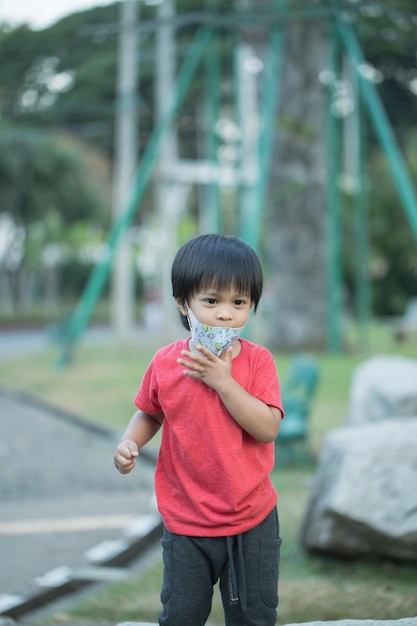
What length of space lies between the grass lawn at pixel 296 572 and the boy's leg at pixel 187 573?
1.52 metres

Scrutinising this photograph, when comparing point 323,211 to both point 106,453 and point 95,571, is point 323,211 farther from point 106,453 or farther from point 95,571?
point 95,571

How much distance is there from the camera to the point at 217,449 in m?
2.81

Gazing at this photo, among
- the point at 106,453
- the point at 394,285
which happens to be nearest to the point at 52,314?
the point at 394,285

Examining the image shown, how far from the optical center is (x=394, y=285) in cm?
3806

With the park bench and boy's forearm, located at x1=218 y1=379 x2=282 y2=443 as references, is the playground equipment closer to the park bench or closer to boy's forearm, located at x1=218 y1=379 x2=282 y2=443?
the park bench

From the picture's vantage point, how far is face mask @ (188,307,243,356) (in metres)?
2.77

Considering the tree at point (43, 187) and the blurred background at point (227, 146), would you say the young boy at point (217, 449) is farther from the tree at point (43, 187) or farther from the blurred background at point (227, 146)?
the tree at point (43, 187)

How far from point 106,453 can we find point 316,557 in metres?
4.19

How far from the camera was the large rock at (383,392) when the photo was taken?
6.50 m

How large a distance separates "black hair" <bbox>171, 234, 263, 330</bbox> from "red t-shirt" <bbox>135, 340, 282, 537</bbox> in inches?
8.3

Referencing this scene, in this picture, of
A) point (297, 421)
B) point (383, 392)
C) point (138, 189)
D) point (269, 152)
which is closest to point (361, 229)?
point (269, 152)

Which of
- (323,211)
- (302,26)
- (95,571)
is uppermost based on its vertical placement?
(302,26)

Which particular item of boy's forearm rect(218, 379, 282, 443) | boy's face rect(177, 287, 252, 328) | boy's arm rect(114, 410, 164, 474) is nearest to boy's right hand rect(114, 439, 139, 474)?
boy's arm rect(114, 410, 164, 474)

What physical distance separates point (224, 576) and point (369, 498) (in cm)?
202
